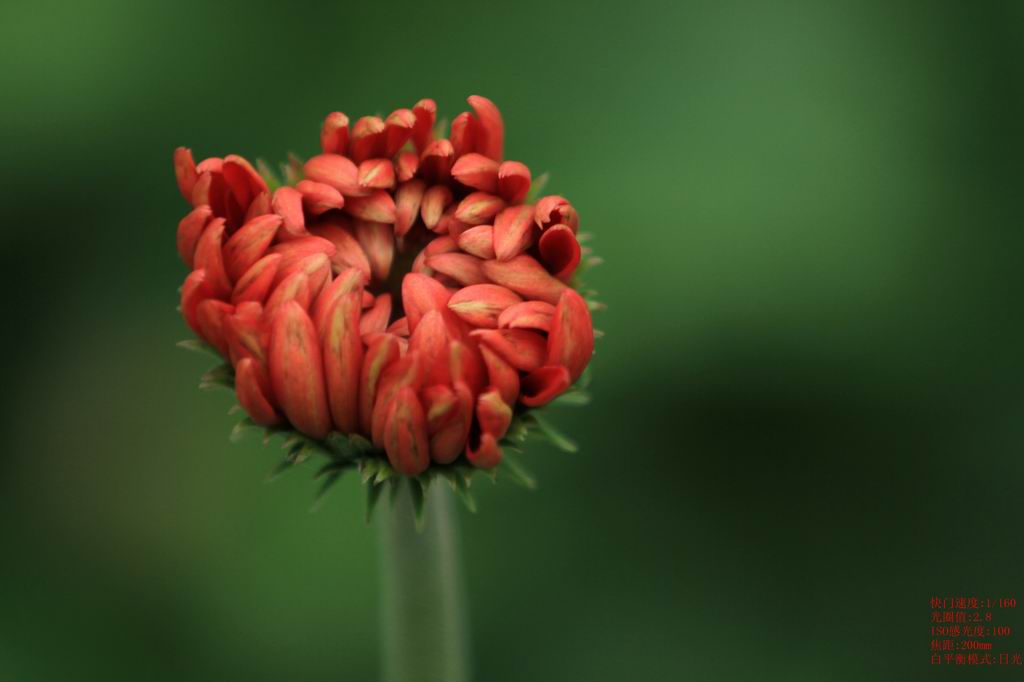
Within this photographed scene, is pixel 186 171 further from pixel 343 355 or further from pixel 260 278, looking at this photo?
pixel 343 355

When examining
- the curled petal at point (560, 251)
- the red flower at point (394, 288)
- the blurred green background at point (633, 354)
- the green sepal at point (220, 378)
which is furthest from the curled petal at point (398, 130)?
the blurred green background at point (633, 354)

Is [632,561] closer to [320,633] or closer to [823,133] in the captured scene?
[320,633]

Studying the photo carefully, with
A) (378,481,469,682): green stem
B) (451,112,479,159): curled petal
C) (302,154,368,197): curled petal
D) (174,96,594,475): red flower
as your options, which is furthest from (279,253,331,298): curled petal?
(378,481,469,682): green stem

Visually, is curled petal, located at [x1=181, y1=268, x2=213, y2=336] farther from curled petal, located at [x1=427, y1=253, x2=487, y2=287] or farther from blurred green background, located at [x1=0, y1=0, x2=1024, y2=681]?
blurred green background, located at [x1=0, y1=0, x2=1024, y2=681]

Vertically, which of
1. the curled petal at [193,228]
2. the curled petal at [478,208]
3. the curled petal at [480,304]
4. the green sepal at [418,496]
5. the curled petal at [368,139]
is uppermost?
the curled petal at [368,139]

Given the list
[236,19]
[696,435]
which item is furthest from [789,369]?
[236,19]

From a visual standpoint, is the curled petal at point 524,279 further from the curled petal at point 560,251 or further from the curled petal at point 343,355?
the curled petal at point 343,355
